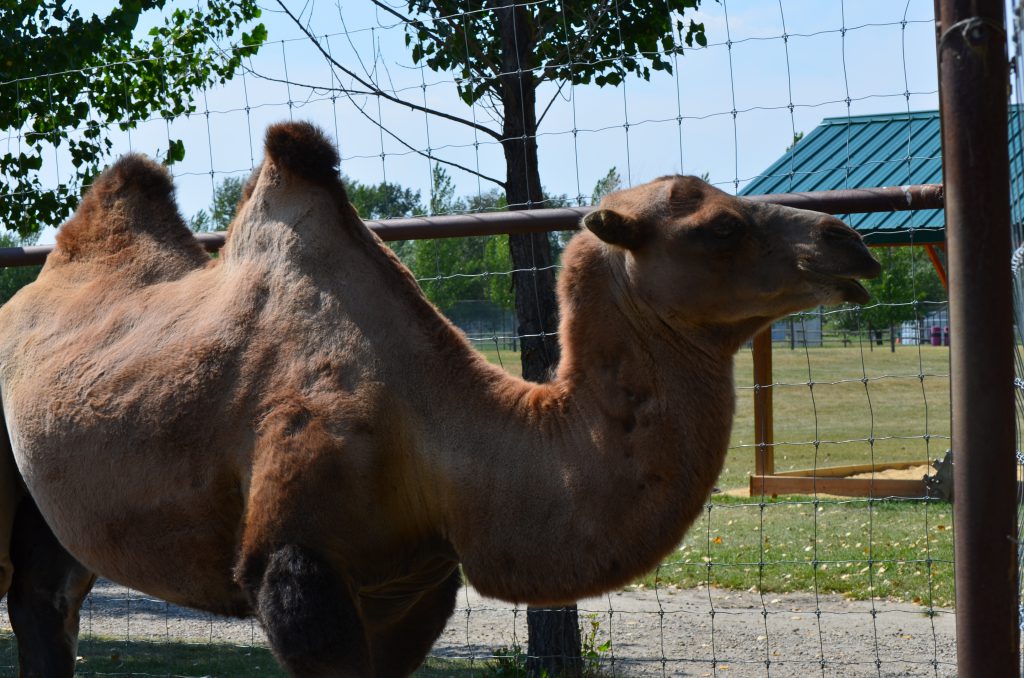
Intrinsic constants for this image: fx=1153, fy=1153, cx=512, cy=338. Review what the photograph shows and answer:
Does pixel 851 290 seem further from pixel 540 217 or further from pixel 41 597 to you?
pixel 41 597

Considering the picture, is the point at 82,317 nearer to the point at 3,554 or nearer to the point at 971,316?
the point at 3,554

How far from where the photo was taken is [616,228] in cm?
321

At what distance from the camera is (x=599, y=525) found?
119 inches

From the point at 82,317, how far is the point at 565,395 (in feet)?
5.73

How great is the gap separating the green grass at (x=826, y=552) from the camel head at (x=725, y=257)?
4.21 m

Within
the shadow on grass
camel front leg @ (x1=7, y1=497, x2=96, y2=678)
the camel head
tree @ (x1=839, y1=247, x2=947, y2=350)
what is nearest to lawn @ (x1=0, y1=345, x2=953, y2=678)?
the shadow on grass

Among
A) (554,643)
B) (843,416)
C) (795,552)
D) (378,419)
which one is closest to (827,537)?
(795,552)

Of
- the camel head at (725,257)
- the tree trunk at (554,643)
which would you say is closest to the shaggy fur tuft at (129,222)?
the camel head at (725,257)

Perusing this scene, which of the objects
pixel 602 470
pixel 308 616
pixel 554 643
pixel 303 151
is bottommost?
pixel 554 643

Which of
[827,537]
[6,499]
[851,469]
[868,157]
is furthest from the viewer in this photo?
[851,469]

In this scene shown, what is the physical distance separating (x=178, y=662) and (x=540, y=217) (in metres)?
4.17

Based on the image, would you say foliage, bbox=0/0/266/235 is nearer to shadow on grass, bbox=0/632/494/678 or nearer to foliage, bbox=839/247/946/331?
shadow on grass, bbox=0/632/494/678

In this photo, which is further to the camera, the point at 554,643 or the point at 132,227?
the point at 554,643

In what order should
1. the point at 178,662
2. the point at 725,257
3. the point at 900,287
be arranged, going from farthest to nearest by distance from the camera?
the point at 900,287 < the point at 178,662 < the point at 725,257
